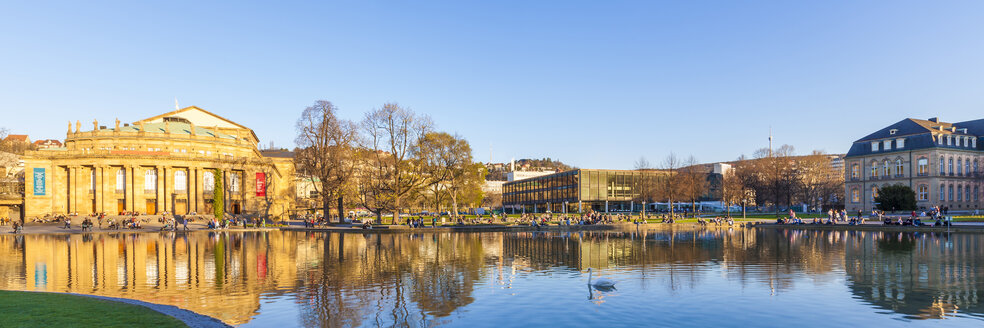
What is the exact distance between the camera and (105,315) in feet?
39.1

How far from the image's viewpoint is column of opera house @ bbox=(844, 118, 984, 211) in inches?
3088

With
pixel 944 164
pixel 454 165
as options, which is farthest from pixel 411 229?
pixel 944 164

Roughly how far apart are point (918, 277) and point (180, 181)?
8528 centimetres

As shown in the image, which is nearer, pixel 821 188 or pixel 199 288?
pixel 199 288

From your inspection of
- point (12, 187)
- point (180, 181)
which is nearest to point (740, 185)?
point (180, 181)

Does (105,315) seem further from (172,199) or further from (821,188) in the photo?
(821,188)

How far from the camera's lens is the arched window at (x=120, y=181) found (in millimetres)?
78375

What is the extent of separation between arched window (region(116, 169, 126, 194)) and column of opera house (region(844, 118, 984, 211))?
354 ft

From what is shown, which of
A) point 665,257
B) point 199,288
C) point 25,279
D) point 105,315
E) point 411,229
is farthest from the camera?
point 411,229

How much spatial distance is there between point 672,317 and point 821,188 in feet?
336

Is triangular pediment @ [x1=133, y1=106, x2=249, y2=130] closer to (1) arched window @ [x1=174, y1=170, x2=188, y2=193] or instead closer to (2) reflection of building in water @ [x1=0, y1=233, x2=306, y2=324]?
(1) arched window @ [x1=174, y1=170, x2=188, y2=193]

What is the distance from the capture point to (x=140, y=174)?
3066 inches

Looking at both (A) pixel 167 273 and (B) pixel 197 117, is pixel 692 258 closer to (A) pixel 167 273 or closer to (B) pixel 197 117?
(A) pixel 167 273

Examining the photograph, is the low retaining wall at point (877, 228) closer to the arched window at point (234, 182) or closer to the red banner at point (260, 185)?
the red banner at point (260, 185)
